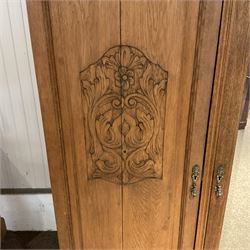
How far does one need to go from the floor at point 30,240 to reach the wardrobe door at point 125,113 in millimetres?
766

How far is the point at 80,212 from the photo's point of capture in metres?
0.99

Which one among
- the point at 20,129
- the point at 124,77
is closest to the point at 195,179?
the point at 124,77

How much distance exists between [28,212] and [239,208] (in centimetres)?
136

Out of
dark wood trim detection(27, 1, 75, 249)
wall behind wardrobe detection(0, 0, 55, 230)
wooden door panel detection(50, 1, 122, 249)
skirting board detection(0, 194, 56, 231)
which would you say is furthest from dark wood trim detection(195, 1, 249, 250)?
skirting board detection(0, 194, 56, 231)

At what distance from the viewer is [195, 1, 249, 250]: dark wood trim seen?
2.40ft

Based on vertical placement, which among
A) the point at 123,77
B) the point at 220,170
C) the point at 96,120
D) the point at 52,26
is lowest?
the point at 220,170

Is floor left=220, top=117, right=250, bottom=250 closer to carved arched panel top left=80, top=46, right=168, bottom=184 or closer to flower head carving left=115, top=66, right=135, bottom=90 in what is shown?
carved arched panel top left=80, top=46, right=168, bottom=184

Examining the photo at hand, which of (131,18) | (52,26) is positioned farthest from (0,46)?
(131,18)

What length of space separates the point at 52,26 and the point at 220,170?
59 cm

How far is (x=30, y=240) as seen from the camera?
1756mm

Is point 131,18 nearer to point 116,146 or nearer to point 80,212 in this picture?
point 116,146

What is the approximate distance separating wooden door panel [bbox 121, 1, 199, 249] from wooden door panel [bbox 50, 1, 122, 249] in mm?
37

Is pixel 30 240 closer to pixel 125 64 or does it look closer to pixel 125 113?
pixel 125 113

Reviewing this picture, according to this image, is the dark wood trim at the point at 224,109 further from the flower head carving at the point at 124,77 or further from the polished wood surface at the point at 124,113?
the flower head carving at the point at 124,77
